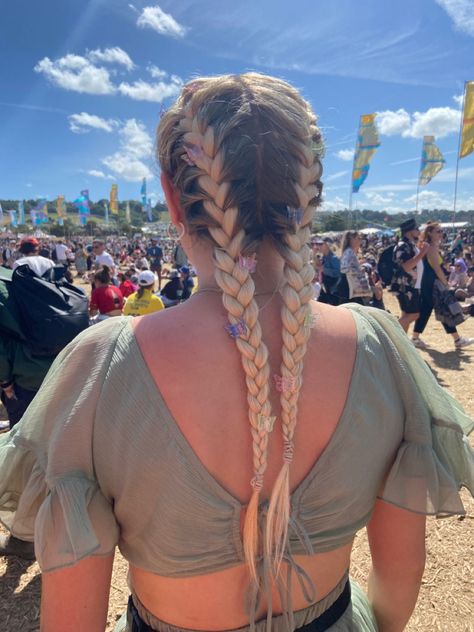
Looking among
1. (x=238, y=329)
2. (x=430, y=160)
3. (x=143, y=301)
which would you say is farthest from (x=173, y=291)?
(x=430, y=160)

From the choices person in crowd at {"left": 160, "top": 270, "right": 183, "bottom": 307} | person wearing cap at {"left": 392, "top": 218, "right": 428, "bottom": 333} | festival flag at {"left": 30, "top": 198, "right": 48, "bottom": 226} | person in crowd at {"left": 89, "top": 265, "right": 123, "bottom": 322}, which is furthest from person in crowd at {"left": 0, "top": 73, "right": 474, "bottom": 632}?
festival flag at {"left": 30, "top": 198, "right": 48, "bottom": 226}

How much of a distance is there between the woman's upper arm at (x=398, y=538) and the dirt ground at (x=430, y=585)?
4.75ft

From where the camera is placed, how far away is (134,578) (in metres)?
0.91

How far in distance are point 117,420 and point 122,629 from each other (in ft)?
2.07

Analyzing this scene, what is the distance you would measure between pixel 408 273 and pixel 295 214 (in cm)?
550

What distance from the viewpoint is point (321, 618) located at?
36.0 inches

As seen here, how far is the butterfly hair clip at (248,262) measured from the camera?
762 millimetres

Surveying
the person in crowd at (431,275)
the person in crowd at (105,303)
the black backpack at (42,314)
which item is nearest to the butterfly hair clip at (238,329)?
the black backpack at (42,314)

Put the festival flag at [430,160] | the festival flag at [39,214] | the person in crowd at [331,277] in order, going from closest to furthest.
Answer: the person in crowd at [331,277] → the festival flag at [430,160] → the festival flag at [39,214]

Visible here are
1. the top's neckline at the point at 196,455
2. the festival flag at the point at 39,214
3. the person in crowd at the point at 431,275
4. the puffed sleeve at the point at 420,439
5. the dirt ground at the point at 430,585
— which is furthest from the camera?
the festival flag at the point at 39,214

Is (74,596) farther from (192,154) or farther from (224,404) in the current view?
(192,154)

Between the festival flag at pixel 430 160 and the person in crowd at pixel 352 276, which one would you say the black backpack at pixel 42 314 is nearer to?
the person in crowd at pixel 352 276

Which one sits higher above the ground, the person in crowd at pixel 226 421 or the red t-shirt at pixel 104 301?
the person in crowd at pixel 226 421

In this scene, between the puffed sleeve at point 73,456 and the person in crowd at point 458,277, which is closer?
the puffed sleeve at point 73,456
